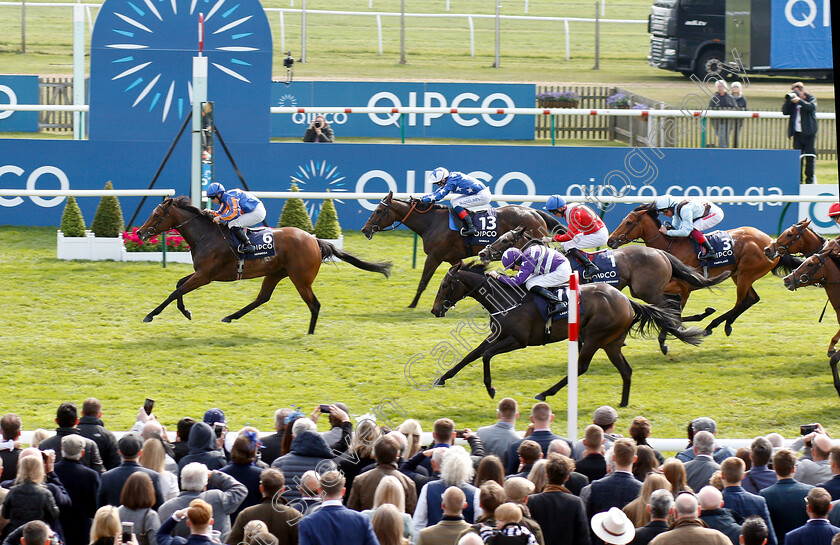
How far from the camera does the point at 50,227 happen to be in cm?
1652

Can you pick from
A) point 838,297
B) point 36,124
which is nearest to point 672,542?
point 838,297

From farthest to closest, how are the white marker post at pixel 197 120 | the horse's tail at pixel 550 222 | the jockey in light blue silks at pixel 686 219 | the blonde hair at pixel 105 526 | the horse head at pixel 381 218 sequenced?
the white marker post at pixel 197 120
the horse's tail at pixel 550 222
the horse head at pixel 381 218
the jockey in light blue silks at pixel 686 219
the blonde hair at pixel 105 526

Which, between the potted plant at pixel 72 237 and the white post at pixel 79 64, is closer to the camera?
the potted plant at pixel 72 237

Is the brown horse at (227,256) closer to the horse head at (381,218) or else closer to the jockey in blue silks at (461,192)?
the horse head at (381,218)

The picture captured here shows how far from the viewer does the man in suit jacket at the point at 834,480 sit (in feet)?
19.6

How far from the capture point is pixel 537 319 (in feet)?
33.1

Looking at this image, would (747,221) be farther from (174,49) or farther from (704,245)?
(174,49)

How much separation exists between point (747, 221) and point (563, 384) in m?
8.42

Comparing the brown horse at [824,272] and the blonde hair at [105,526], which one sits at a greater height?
the brown horse at [824,272]

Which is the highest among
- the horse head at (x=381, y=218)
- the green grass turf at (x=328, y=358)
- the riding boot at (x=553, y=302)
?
the horse head at (x=381, y=218)

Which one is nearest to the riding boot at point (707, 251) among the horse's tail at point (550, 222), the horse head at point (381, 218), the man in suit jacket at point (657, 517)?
the horse's tail at point (550, 222)

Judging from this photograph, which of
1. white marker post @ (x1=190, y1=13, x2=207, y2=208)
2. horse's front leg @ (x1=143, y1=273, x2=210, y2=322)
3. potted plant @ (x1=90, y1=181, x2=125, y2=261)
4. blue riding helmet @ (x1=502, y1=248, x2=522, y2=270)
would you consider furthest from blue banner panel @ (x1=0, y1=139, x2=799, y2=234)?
blue riding helmet @ (x1=502, y1=248, x2=522, y2=270)

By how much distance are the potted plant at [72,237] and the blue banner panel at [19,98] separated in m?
6.98

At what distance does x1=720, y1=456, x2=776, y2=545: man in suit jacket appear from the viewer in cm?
571
